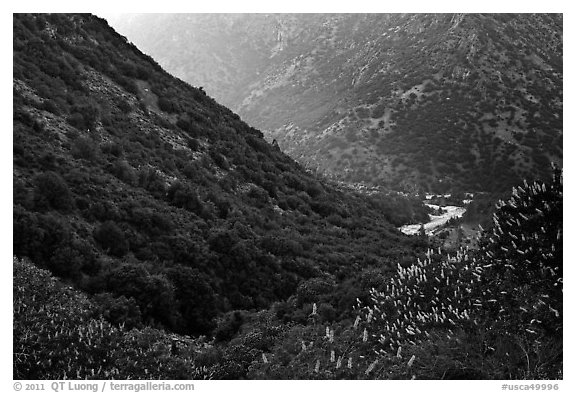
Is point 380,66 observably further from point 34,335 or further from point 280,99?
point 34,335

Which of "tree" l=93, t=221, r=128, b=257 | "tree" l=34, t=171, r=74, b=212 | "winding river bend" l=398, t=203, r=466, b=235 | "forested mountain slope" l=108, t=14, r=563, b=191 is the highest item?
"forested mountain slope" l=108, t=14, r=563, b=191

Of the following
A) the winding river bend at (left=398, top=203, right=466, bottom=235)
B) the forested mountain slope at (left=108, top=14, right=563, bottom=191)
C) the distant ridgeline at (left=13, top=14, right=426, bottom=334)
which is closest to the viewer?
the distant ridgeline at (left=13, top=14, right=426, bottom=334)

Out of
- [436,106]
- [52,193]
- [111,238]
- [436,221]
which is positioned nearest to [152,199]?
[111,238]

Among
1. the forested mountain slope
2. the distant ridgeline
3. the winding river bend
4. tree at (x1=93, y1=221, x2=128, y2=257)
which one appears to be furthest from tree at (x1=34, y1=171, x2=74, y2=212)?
the forested mountain slope

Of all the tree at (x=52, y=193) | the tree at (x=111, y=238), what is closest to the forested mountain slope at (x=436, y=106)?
the tree at (x=111, y=238)

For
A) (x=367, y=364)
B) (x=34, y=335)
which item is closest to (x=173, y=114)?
(x=34, y=335)

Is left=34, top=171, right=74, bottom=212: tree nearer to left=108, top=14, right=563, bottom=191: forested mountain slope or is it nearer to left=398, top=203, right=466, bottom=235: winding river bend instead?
left=398, top=203, right=466, bottom=235: winding river bend

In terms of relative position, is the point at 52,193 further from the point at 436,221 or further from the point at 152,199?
the point at 436,221
